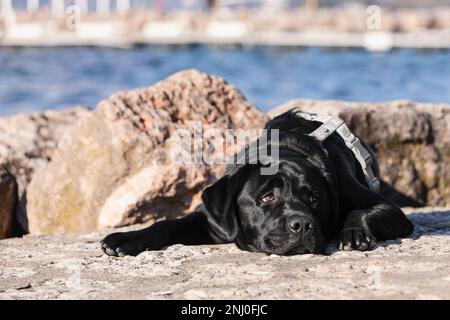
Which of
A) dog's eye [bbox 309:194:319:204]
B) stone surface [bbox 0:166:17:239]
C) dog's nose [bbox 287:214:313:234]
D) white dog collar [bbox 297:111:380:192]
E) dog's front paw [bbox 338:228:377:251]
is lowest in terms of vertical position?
stone surface [bbox 0:166:17:239]

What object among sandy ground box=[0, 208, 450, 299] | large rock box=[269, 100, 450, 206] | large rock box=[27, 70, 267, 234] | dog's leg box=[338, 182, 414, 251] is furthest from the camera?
large rock box=[269, 100, 450, 206]

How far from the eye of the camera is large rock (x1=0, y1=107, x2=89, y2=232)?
731cm

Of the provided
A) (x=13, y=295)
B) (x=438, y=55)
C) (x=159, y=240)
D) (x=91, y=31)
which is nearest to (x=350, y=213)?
(x=159, y=240)

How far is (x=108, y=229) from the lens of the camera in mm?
6078

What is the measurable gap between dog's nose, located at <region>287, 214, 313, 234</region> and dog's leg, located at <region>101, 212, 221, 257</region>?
80 centimetres

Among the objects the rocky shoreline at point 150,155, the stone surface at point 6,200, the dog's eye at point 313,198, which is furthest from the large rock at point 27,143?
the dog's eye at point 313,198

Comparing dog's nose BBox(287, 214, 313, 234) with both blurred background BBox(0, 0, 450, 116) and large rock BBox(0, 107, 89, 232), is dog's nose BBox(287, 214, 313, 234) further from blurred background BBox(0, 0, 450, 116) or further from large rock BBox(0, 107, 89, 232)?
blurred background BBox(0, 0, 450, 116)

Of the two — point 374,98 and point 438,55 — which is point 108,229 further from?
point 438,55

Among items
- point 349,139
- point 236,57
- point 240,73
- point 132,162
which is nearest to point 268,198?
point 349,139

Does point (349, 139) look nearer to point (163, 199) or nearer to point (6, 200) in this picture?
point (163, 199)

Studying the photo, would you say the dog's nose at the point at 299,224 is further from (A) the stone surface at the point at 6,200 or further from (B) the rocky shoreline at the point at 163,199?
(A) the stone surface at the point at 6,200

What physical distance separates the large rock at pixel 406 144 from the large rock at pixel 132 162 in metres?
0.74

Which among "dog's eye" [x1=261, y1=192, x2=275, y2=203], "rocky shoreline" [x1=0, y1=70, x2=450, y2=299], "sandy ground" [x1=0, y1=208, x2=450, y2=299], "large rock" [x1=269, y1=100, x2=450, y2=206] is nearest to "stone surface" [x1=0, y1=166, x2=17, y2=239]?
"rocky shoreline" [x1=0, y1=70, x2=450, y2=299]

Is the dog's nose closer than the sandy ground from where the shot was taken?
No
